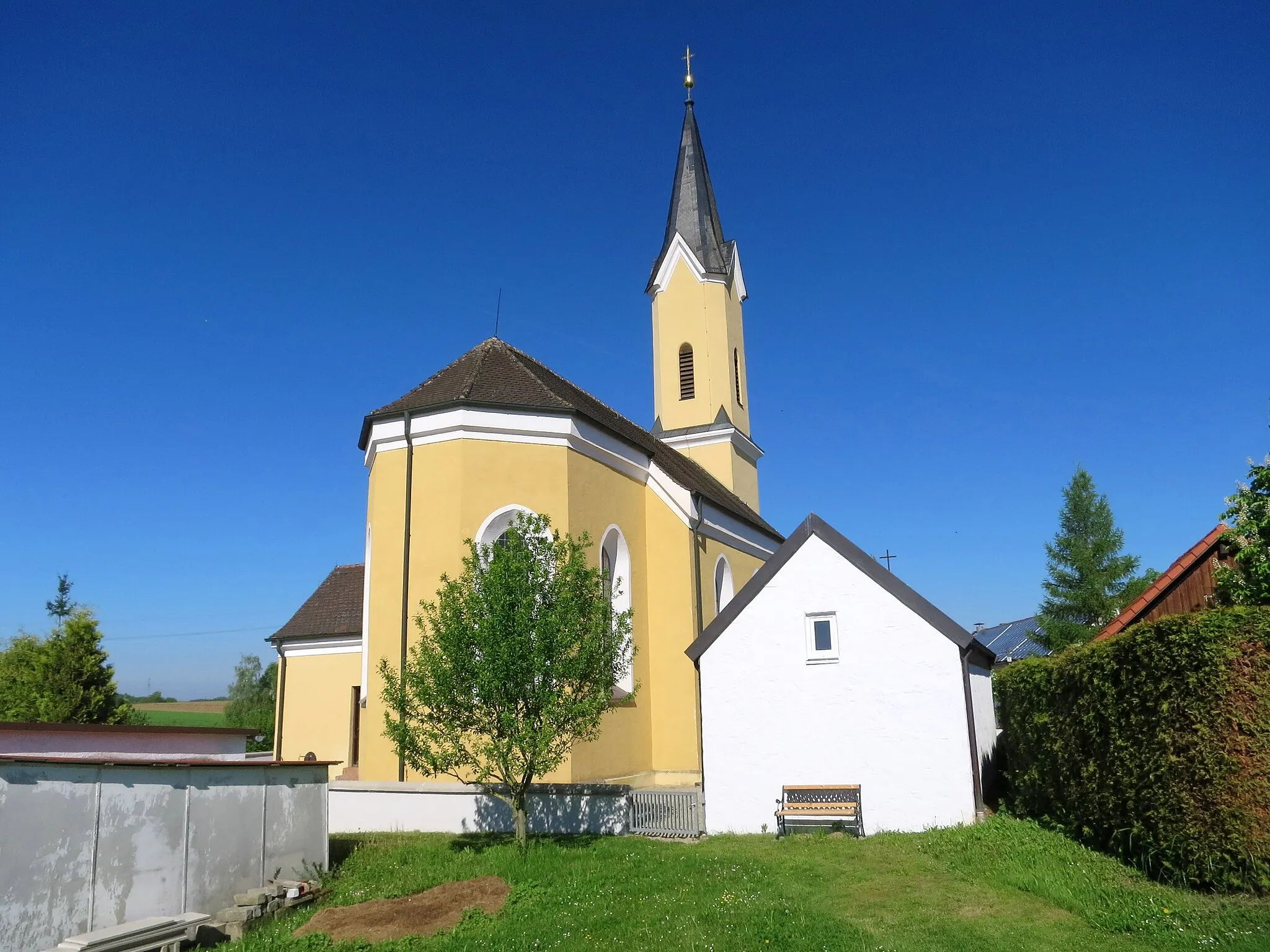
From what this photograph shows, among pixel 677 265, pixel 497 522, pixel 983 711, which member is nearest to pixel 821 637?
pixel 983 711

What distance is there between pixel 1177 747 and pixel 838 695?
19.9ft

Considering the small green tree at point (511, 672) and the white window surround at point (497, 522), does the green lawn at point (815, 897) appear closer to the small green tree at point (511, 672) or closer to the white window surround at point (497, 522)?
the small green tree at point (511, 672)

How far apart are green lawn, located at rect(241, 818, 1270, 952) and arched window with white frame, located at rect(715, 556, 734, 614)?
40.7 feet

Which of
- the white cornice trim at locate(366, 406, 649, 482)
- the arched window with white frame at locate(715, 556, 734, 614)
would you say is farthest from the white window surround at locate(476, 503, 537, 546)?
the arched window with white frame at locate(715, 556, 734, 614)

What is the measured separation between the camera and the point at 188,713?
244 feet

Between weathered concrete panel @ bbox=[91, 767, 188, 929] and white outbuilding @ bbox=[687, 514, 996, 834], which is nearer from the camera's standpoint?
weathered concrete panel @ bbox=[91, 767, 188, 929]

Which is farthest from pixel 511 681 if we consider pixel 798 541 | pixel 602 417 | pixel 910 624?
pixel 602 417

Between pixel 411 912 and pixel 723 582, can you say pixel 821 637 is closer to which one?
pixel 411 912

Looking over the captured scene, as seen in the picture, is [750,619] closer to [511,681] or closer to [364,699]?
[511,681]

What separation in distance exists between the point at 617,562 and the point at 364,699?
21.1 ft

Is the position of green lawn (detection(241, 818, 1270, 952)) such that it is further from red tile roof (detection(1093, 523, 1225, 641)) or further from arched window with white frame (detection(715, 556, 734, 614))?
arched window with white frame (detection(715, 556, 734, 614))

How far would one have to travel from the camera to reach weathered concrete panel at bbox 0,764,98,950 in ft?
31.3

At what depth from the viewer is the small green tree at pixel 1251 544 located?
11.5 metres

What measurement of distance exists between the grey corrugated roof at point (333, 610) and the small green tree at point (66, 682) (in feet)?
14.7
